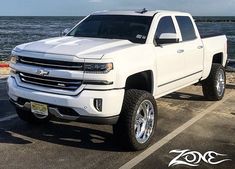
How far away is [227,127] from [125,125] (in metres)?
2.35

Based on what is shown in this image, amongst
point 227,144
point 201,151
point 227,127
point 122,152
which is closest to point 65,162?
point 122,152

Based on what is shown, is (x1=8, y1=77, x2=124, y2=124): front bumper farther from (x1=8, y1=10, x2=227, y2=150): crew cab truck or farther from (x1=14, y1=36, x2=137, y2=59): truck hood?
(x1=14, y1=36, x2=137, y2=59): truck hood

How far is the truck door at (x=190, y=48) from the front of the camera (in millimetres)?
7695

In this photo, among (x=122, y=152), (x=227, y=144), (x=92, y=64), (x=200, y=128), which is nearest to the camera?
(x=92, y=64)

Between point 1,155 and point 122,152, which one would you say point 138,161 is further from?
point 1,155

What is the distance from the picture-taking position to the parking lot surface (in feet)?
18.2

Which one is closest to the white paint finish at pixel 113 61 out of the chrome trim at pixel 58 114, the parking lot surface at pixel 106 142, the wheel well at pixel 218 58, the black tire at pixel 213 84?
the chrome trim at pixel 58 114

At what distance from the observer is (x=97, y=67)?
5.51 m

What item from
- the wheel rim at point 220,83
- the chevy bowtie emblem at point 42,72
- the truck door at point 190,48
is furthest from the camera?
the wheel rim at point 220,83

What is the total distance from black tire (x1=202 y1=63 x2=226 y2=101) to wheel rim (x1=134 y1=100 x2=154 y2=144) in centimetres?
319

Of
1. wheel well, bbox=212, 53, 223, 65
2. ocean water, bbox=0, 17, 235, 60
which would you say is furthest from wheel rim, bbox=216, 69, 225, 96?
ocean water, bbox=0, 17, 235, 60

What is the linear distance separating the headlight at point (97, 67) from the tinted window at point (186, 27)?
2705 millimetres

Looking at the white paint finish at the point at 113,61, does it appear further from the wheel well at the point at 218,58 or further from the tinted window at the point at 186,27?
the wheel well at the point at 218,58

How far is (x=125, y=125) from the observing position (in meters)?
5.77
